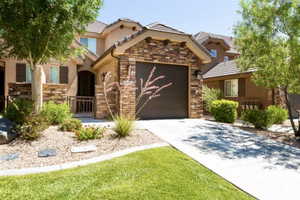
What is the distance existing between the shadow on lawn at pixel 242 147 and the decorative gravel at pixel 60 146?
1.62 meters

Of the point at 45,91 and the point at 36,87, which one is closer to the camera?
the point at 36,87

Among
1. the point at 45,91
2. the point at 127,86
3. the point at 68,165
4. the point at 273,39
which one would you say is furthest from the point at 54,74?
the point at 273,39

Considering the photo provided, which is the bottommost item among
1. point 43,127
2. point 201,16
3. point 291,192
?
point 291,192

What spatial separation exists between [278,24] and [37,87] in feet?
32.3

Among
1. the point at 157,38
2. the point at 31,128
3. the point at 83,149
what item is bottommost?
the point at 83,149

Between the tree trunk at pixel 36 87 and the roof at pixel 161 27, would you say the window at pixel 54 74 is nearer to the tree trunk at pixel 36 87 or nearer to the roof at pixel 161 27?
the tree trunk at pixel 36 87

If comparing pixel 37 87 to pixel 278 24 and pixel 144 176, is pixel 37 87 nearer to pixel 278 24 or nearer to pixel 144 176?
pixel 144 176

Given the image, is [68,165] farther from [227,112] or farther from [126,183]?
[227,112]

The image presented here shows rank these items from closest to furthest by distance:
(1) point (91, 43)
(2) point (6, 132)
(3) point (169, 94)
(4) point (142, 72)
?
(2) point (6, 132)
(4) point (142, 72)
(3) point (169, 94)
(1) point (91, 43)

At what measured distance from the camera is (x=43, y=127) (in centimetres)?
568

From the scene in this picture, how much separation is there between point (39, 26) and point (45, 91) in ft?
10.5

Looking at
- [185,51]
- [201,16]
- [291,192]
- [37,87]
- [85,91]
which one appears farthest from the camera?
[85,91]

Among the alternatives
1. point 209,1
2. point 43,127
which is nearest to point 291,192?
point 43,127

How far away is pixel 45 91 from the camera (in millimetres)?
8258
